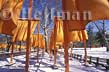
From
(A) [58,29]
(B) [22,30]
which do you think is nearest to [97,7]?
(A) [58,29]

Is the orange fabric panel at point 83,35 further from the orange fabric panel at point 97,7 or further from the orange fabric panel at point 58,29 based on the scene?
the orange fabric panel at point 97,7

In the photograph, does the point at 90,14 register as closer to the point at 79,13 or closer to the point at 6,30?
the point at 79,13

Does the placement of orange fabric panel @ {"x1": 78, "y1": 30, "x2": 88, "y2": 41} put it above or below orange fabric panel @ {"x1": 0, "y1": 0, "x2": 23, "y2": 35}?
below

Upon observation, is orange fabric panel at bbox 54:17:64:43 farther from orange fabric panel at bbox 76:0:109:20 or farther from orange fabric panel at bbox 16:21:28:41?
orange fabric panel at bbox 76:0:109:20

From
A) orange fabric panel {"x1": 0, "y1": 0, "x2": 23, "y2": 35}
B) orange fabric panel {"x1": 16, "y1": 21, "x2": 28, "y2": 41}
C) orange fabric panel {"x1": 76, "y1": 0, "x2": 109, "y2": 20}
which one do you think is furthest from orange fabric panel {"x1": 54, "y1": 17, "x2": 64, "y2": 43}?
orange fabric panel {"x1": 76, "y1": 0, "x2": 109, "y2": 20}

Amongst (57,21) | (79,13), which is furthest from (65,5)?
(57,21)

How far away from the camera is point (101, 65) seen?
20562 mm

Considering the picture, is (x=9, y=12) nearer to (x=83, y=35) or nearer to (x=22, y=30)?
(x=22, y=30)

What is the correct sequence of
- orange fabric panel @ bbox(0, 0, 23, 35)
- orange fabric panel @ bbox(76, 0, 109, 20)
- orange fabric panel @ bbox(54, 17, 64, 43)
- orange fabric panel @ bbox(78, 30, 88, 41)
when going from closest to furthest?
orange fabric panel @ bbox(76, 0, 109, 20), orange fabric panel @ bbox(0, 0, 23, 35), orange fabric panel @ bbox(54, 17, 64, 43), orange fabric panel @ bbox(78, 30, 88, 41)

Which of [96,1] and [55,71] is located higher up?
[96,1]

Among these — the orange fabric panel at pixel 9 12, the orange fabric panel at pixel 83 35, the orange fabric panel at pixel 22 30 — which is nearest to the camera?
the orange fabric panel at pixel 9 12

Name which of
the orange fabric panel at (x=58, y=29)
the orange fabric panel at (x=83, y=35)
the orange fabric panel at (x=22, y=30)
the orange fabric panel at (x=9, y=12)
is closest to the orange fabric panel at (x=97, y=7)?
the orange fabric panel at (x=9, y=12)

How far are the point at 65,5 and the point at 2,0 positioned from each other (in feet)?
8.46

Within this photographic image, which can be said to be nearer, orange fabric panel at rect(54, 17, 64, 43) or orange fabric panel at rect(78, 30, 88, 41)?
orange fabric panel at rect(54, 17, 64, 43)
